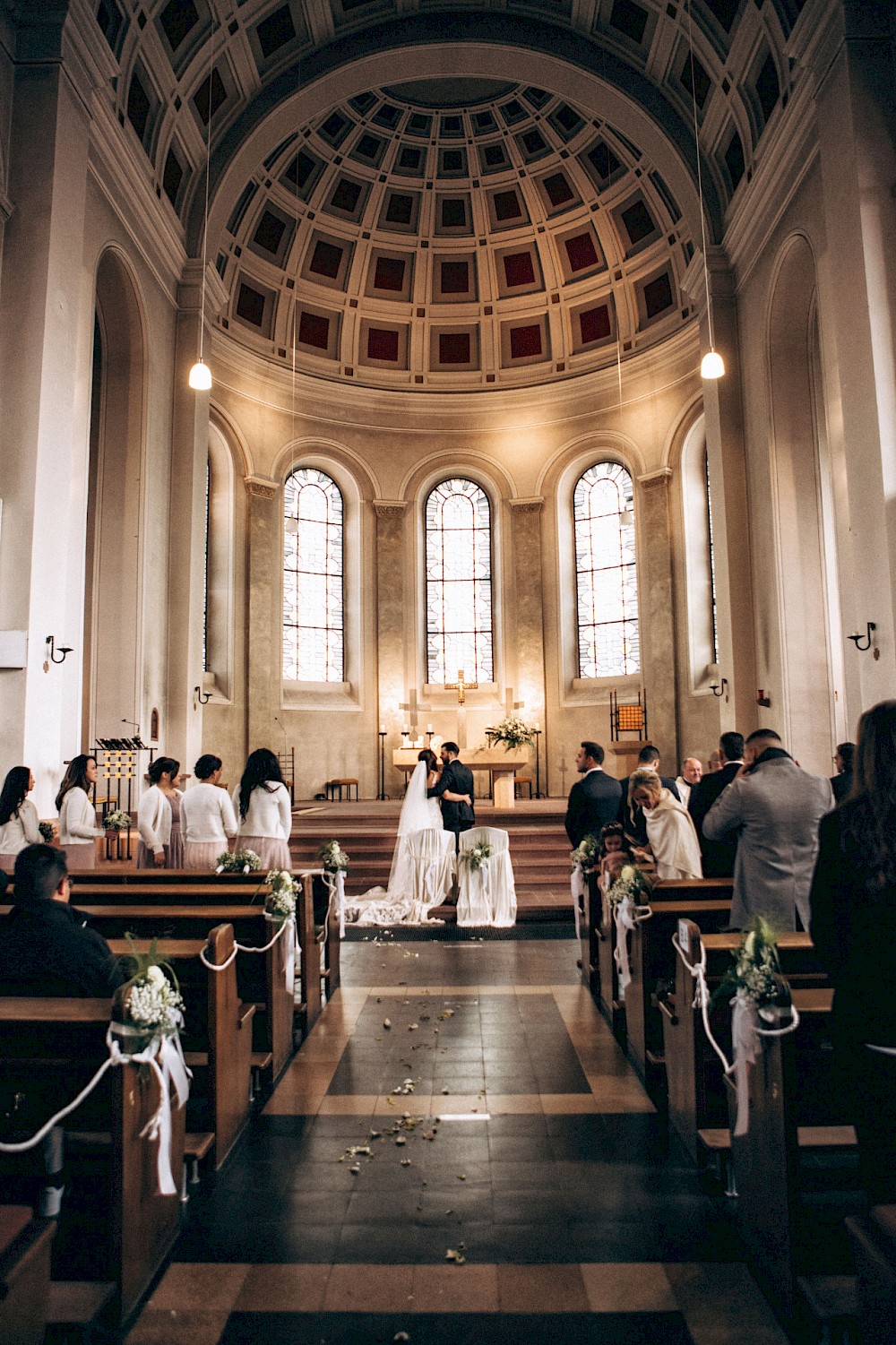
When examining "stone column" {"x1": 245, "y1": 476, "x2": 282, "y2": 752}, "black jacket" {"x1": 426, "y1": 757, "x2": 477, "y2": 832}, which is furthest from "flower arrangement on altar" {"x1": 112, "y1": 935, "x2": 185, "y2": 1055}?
"stone column" {"x1": 245, "y1": 476, "x2": 282, "y2": 752}

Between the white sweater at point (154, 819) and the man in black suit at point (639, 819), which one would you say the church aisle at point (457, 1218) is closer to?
the man in black suit at point (639, 819)

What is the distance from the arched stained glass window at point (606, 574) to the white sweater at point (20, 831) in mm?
12750

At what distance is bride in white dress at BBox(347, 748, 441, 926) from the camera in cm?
932

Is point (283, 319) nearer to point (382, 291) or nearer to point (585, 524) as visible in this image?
point (382, 291)

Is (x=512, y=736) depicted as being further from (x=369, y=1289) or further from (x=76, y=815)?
(x=369, y=1289)

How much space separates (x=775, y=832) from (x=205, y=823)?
4027 mm

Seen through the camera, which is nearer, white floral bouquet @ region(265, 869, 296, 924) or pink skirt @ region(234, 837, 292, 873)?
white floral bouquet @ region(265, 869, 296, 924)

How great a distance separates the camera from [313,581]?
1834 cm

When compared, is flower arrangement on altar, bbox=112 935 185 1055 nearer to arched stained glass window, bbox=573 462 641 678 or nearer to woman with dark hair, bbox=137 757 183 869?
woman with dark hair, bbox=137 757 183 869

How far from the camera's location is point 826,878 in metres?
2.46

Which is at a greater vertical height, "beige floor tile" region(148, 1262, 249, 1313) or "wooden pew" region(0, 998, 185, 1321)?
"wooden pew" region(0, 998, 185, 1321)

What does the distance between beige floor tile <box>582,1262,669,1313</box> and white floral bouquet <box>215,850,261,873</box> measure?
386 cm

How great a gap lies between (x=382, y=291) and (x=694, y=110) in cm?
724

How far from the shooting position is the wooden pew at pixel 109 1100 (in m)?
2.71
